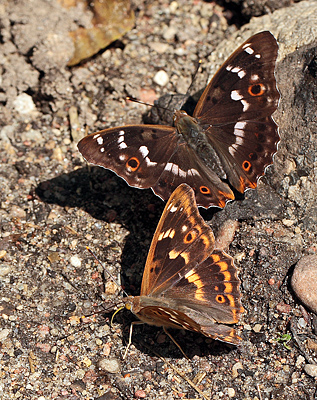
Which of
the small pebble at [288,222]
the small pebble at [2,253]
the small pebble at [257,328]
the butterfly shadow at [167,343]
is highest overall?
the small pebble at [288,222]

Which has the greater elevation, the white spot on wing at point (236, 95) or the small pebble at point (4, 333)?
the white spot on wing at point (236, 95)

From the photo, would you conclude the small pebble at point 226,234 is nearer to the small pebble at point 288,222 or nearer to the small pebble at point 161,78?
the small pebble at point 288,222

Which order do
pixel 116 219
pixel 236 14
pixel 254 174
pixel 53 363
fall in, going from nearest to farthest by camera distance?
pixel 53 363 → pixel 254 174 → pixel 116 219 → pixel 236 14

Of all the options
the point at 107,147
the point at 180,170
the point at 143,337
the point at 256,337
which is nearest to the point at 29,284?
the point at 143,337


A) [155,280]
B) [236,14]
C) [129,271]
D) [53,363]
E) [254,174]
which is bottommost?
[53,363]

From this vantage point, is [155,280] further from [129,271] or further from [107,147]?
[107,147]

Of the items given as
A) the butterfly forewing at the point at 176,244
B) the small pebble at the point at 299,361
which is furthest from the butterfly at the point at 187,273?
the small pebble at the point at 299,361
